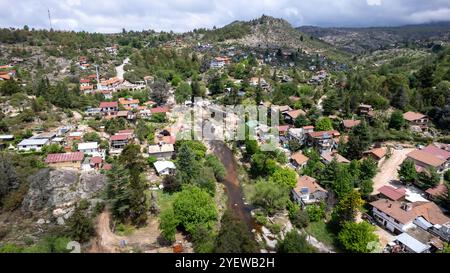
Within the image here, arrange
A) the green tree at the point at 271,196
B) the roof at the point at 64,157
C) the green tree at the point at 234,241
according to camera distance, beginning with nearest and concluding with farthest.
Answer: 1. the green tree at the point at 234,241
2. the green tree at the point at 271,196
3. the roof at the point at 64,157

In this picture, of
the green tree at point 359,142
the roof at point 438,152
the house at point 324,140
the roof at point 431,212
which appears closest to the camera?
the roof at point 431,212

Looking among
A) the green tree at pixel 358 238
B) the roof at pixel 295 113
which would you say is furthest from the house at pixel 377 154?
the green tree at pixel 358 238

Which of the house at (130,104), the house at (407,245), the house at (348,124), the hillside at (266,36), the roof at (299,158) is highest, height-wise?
the hillside at (266,36)

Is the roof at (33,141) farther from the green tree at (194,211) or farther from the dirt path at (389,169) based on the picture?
the dirt path at (389,169)

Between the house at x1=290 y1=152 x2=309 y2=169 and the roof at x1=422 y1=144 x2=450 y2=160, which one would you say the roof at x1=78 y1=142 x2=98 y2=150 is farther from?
the roof at x1=422 y1=144 x2=450 y2=160
